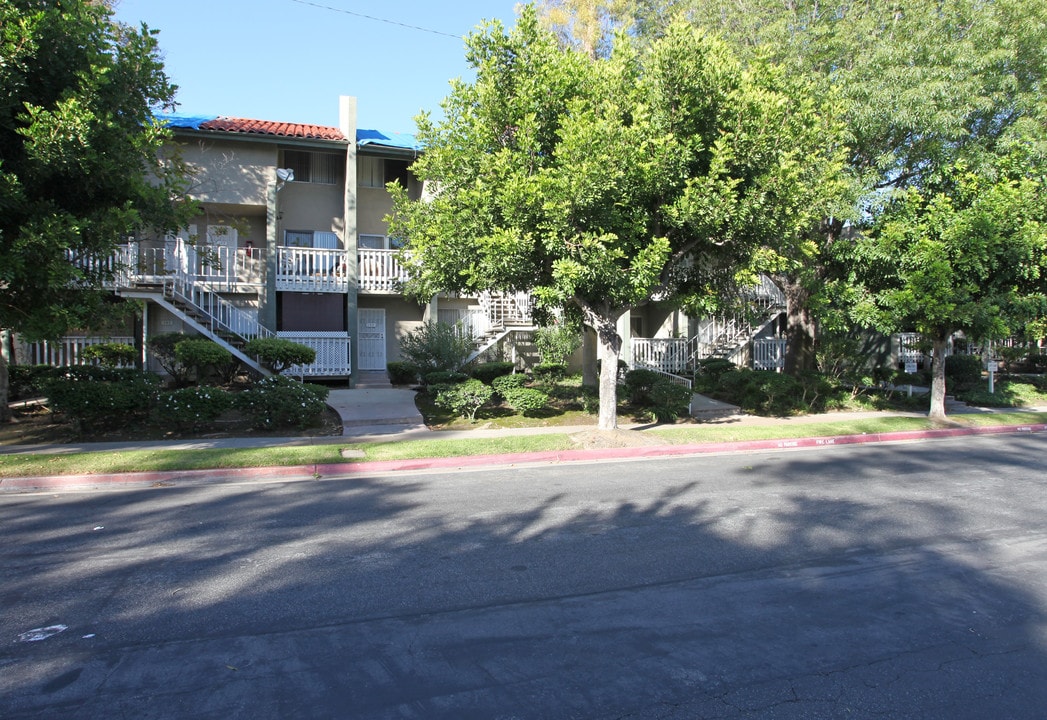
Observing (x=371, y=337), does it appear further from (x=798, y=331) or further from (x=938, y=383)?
(x=938, y=383)

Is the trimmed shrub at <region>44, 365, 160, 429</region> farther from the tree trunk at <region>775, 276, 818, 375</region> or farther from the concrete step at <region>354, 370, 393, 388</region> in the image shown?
the tree trunk at <region>775, 276, 818, 375</region>

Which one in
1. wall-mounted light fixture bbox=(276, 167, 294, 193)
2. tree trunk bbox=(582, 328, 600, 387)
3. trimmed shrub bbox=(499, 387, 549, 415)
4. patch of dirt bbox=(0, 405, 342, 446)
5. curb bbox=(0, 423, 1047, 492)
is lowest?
curb bbox=(0, 423, 1047, 492)

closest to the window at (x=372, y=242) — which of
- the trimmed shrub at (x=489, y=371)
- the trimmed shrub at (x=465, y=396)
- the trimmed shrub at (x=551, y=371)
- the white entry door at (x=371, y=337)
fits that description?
the white entry door at (x=371, y=337)

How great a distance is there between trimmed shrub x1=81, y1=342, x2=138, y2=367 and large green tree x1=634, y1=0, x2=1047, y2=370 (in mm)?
17499

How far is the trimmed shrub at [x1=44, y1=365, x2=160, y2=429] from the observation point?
1249 centimetres

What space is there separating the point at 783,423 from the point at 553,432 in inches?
235

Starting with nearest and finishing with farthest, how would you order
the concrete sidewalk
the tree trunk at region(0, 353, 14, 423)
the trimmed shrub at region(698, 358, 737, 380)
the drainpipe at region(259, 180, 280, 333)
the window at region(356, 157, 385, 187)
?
the concrete sidewalk, the tree trunk at region(0, 353, 14, 423), the drainpipe at region(259, 180, 280, 333), the trimmed shrub at region(698, 358, 737, 380), the window at region(356, 157, 385, 187)

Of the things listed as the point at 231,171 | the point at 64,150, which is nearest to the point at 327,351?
the point at 231,171

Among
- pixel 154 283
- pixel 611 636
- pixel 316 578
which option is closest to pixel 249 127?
pixel 154 283

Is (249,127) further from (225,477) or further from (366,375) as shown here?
(225,477)

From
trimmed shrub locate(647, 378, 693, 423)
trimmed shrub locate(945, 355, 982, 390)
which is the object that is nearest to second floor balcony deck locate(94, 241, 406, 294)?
trimmed shrub locate(647, 378, 693, 423)

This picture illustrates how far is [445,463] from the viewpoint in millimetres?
11250

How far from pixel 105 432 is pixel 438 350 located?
789 cm

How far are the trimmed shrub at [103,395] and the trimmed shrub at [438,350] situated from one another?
6559 millimetres
